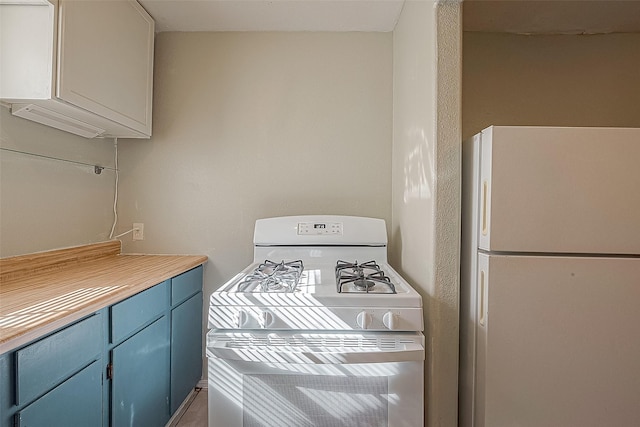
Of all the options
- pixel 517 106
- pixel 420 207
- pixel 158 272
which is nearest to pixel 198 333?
pixel 158 272

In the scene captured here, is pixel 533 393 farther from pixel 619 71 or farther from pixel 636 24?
pixel 636 24

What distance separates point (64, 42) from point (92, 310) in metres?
0.98

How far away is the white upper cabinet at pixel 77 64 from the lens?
4.46 ft

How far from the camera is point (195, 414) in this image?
196 centimetres

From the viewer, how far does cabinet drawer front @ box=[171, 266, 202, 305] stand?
1.81 metres

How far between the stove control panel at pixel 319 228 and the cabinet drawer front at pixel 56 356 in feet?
3.48

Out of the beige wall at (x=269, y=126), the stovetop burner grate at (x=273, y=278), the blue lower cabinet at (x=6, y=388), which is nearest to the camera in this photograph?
the blue lower cabinet at (x=6, y=388)

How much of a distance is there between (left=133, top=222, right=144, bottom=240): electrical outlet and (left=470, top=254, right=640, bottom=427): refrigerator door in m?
1.87

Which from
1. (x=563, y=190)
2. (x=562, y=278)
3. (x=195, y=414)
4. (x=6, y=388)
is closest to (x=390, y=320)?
(x=562, y=278)

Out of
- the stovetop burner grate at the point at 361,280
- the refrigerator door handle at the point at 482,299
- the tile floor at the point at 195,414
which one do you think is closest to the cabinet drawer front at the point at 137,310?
the tile floor at the point at 195,414

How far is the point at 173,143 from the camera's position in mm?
2219

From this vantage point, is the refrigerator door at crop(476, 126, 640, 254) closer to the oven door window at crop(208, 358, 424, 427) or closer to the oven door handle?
the oven door handle

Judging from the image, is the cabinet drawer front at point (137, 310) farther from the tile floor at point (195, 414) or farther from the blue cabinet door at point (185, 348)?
the tile floor at point (195, 414)

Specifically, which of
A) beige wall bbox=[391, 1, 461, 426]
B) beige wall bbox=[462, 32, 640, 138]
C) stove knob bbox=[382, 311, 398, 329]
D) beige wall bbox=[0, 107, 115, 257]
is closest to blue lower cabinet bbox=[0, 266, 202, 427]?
beige wall bbox=[0, 107, 115, 257]
